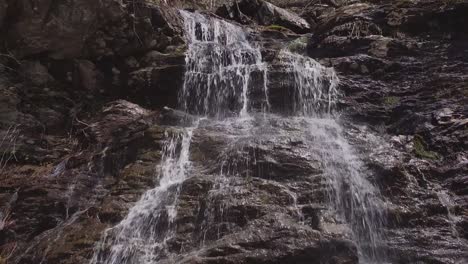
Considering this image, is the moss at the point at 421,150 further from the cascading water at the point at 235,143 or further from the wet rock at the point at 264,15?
the wet rock at the point at 264,15

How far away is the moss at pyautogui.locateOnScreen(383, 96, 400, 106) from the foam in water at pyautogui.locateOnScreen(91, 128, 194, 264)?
3393 mm

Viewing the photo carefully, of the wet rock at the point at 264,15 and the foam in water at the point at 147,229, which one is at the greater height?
the wet rock at the point at 264,15

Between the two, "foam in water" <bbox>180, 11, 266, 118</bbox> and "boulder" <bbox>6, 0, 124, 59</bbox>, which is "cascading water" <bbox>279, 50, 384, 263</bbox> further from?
"boulder" <bbox>6, 0, 124, 59</bbox>

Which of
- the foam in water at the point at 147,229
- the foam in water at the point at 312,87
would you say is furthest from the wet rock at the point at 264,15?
the foam in water at the point at 147,229

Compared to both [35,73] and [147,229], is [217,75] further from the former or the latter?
[147,229]

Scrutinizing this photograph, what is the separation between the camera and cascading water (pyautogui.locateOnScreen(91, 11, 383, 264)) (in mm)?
4750

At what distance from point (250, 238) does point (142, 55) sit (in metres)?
4.72

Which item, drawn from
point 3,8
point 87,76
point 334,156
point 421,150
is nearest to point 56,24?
point 3,8

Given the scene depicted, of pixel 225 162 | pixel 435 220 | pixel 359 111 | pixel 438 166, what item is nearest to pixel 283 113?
pixel 359 111

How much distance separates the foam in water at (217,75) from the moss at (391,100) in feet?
6.61

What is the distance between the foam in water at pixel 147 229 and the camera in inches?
179

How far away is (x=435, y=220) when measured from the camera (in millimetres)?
4906

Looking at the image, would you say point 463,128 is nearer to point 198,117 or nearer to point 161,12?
point 198,117

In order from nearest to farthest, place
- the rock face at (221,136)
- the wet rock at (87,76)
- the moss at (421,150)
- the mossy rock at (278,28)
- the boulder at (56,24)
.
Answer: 1. the rock face at (221,136)
2. the moss at (421,150)
3. the boulder at (56,24)
4. the wet rock at (87,76)
5. the mossy rock at (278,28)
